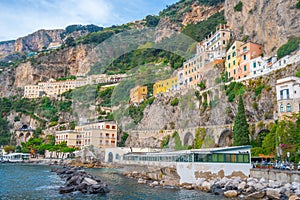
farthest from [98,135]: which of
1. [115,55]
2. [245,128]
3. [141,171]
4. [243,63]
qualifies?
[115,55]

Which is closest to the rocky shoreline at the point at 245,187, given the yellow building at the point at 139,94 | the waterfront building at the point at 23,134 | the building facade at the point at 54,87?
the yellow building at the point at 139,94

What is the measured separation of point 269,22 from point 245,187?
93.8 ft

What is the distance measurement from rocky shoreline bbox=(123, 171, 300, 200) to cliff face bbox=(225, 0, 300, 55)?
23819 mm

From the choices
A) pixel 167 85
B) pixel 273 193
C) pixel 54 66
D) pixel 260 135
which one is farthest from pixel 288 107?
pixel 54 66

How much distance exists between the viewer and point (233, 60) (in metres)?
48.4

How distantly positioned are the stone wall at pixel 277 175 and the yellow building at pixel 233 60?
24.5 metres

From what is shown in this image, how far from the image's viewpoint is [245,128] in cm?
3269

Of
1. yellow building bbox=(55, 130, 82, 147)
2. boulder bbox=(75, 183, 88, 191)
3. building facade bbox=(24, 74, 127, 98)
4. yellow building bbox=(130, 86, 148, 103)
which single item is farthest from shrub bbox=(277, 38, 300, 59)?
building facade bbox=(24, 74, 127, 98)

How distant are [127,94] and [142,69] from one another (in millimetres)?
12089

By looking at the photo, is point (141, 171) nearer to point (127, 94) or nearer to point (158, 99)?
point (158, 99)

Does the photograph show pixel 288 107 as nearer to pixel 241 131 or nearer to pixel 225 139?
pixel 241 131

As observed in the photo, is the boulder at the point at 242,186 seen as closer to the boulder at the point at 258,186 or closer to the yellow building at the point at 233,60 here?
the boulder at the point at 258,186

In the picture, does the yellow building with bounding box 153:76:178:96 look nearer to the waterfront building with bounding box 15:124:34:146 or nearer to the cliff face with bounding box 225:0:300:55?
the cliff face with bounding box 225:0:300:55

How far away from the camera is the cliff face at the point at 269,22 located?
132 ft
